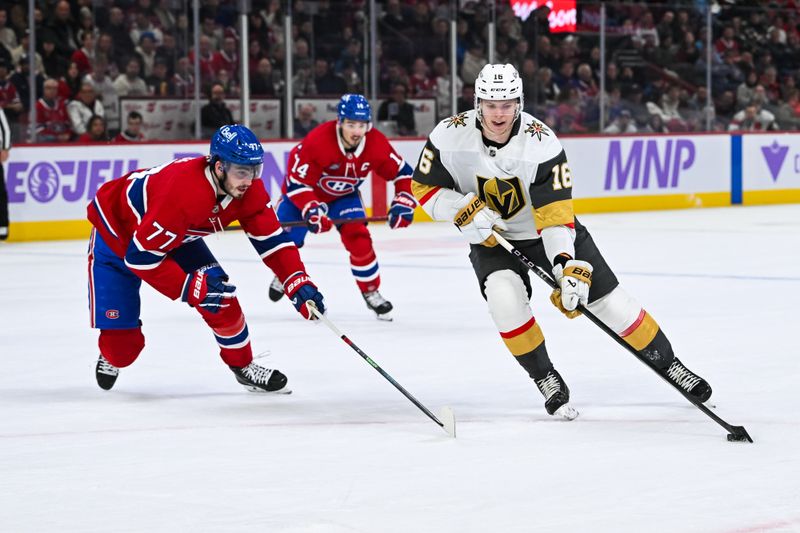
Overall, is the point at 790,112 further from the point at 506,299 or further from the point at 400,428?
the point at 400,428

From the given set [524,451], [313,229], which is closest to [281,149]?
[313,229]

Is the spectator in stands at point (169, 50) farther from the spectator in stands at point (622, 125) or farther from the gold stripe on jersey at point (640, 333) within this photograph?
the gold stripe on jersey at point (640, 333)

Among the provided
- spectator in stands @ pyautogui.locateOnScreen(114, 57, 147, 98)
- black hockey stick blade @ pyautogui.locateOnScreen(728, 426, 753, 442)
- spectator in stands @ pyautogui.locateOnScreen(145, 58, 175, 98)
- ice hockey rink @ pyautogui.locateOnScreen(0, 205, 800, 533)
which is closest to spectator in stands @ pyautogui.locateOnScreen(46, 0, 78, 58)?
spectator in stands @ pyautogui.locateOnScreen(114, 57, 147, 98)

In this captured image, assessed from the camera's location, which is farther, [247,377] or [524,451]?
[247,377]

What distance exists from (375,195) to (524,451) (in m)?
8.71

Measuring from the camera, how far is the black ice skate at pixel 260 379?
181 inches

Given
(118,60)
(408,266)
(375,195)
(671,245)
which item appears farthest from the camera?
(375,195)

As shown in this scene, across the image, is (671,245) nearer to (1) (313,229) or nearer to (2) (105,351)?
(1) (313,229)

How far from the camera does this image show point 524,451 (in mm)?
3641

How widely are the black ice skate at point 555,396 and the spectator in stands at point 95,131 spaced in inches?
294

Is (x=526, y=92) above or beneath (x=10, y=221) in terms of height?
above

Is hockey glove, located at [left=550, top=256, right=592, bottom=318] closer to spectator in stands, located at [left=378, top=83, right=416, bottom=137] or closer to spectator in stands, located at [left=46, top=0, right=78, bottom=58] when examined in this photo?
spectator in stands, located at [left=46, top=0, right=78, bottom=58]

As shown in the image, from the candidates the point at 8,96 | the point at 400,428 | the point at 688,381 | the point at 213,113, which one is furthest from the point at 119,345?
the point at 213,113

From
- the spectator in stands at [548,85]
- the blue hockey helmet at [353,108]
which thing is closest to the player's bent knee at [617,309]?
the blue hockey helmet at [353,108]
